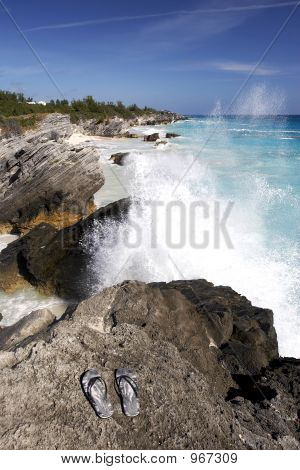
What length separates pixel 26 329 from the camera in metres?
5.44

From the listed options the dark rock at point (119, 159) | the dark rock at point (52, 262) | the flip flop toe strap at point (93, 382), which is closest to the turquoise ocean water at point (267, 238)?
the dark rock at point (52, 262)

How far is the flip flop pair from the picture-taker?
3.52 m

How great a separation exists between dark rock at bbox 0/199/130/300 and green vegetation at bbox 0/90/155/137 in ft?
66.8

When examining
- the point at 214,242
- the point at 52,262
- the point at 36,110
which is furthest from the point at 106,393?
A: the point at 36,110

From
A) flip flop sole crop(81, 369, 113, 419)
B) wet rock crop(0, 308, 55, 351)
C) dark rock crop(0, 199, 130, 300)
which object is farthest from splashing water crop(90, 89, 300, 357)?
flip flop sole crop(81, 369, 113, 419)

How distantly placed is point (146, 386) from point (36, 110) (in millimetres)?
46142

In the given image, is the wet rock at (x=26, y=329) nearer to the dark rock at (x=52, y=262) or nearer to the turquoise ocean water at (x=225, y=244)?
the dark rock at (x=52, y=262)

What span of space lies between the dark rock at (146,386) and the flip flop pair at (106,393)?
0.20ft

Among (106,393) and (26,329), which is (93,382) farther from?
(26,329)

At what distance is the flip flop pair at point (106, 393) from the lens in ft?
11.5

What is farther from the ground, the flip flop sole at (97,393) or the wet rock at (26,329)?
the flip flop sole at (97,393)

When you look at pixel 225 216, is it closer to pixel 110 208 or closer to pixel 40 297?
pixel 110 208

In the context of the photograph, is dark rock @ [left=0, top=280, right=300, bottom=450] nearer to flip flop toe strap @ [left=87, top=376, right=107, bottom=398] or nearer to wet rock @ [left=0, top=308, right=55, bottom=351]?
flip flop toe strap @ [left=87, top=376, right=107, bottom=398]

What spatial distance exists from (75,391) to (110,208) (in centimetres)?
812
